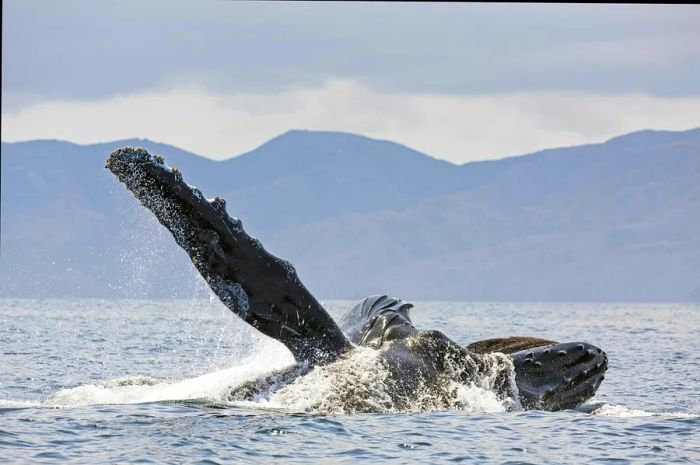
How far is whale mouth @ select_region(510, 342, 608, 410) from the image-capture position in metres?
13.9

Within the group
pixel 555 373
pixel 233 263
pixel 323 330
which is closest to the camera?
pixel 233 263

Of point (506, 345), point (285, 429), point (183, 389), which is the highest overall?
point (506, 345)

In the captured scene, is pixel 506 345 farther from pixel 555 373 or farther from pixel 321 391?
pixel 321 391

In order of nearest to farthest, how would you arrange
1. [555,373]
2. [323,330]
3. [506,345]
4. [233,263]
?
[233,263], [323,330], [555,373], [506,345]

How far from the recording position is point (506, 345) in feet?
48.8

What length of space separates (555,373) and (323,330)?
8.95 feet

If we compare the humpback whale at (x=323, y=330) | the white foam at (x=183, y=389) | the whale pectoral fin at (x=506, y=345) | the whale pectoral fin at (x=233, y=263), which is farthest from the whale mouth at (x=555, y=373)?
the white foam at (x=183, y=389)

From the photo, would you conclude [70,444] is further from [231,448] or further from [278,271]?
[278,271]

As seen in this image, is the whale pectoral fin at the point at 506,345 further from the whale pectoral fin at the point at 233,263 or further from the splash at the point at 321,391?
the whale pectoral fin at the point at 233,263

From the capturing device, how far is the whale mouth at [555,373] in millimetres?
13867

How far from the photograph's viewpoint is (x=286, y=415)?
12.7 m

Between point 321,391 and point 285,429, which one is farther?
point 321,391

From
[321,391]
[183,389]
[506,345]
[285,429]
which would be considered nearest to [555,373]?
[506,345]

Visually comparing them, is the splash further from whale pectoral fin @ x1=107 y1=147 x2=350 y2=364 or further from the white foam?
whale pectoral fin @ x1=107 y1=147 x2=350 y2=364
